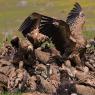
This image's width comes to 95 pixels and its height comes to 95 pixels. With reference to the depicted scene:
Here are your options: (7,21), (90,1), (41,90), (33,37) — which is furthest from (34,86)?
(90,1)

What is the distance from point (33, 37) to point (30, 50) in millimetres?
550

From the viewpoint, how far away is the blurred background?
207ft

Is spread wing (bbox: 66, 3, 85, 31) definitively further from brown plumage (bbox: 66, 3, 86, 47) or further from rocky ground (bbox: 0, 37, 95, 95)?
rocky ground (bbox: 0, 37, 95, 95)

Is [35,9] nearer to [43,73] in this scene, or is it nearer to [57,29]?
[57,29]

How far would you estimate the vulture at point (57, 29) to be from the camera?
19750 millimetres

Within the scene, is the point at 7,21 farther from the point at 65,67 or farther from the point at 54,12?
the point at 65,67

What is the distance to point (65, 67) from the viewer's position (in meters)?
19.8

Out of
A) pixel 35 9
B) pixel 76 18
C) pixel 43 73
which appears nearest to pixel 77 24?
pixel 76 18

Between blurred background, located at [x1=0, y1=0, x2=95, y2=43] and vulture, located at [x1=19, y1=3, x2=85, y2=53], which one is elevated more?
blurred background, located at [x1=0, y1=0, x2=95, y2=43]

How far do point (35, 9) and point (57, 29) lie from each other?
53429 mm

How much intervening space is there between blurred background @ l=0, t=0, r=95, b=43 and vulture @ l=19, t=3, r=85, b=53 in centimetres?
3708

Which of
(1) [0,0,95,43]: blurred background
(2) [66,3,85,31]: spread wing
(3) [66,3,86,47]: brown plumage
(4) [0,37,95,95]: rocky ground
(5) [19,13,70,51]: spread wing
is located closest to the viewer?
(4) [0,37,95,95]: rocky ground

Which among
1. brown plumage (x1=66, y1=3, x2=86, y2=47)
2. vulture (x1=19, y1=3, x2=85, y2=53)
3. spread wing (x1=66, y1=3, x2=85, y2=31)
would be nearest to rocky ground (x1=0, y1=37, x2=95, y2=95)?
vulture (x1=19, y1=3, x2=85, y2=53)

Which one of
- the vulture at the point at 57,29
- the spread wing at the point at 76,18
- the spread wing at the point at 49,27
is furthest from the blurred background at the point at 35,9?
the spread wing at the point at 49,27
